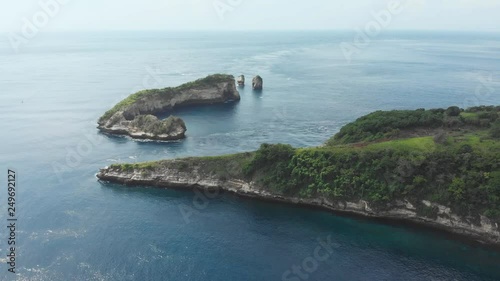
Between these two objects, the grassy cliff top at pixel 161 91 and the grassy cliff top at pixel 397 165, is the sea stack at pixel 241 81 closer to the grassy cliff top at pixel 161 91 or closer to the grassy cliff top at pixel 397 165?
the grassy cliff top at pixel 161 91

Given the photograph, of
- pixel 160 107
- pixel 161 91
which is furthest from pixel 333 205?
pixel 161 91

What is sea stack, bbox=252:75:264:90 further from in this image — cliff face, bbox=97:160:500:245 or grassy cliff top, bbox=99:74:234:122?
cliff face, bbox=97:160:500:245

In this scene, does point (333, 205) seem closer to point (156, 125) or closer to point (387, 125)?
point (387, 125)

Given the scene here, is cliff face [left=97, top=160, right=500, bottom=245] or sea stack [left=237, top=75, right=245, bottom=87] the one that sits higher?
sea stack [left=237, top=75, right=245, bottom=87]

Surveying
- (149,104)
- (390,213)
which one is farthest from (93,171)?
(390,213)

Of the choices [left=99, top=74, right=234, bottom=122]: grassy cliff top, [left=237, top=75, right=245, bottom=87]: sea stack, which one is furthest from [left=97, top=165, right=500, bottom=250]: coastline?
[left=237, top=75, right=245, bottom=87]: sea stack
